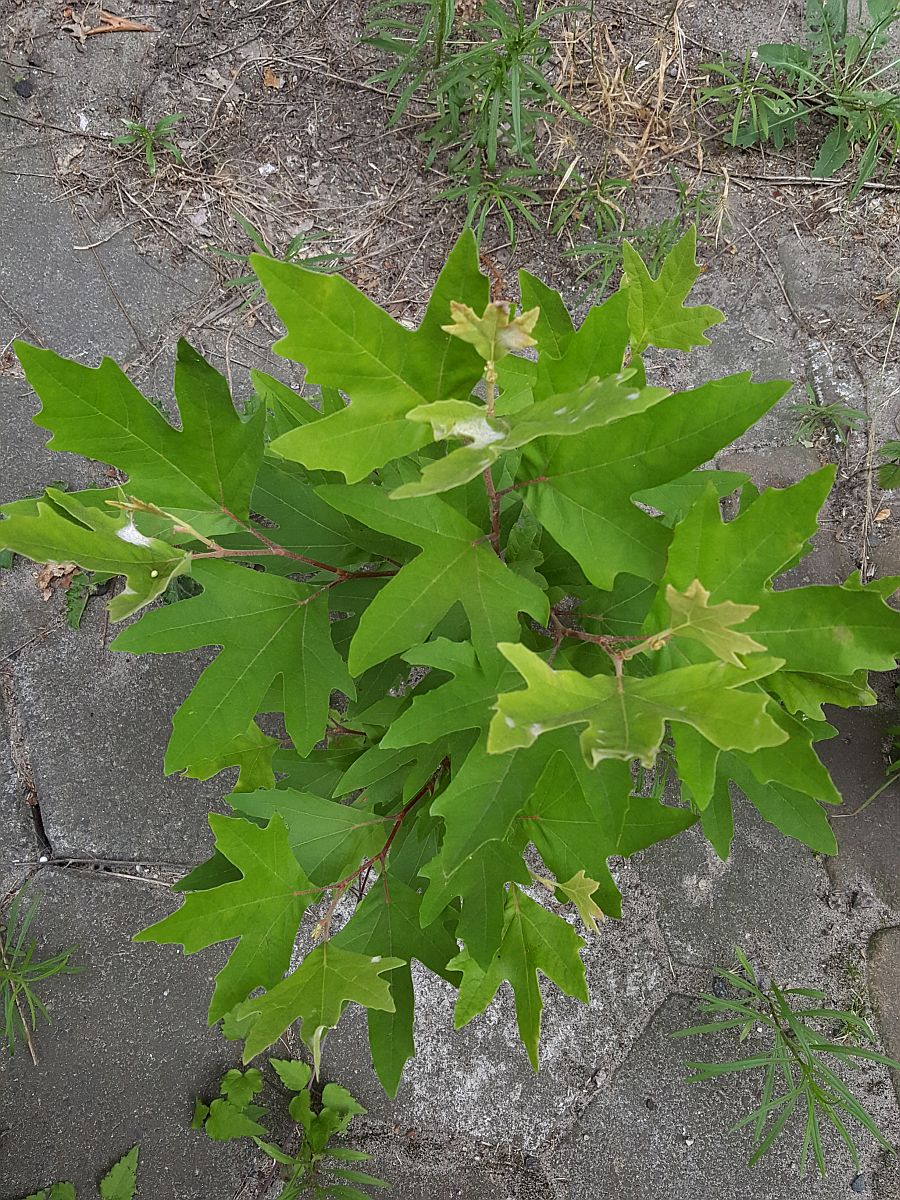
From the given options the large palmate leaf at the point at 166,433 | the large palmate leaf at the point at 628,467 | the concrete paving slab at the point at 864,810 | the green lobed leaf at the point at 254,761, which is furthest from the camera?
the concrete paving slab at the point at 864,810

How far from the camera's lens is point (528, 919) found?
4.02 feet

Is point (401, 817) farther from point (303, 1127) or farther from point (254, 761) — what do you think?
point (303, 1127)

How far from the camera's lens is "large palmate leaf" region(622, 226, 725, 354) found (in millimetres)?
1143

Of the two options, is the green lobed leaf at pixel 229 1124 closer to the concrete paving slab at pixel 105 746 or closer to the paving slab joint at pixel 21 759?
the concrete paving slab at pixel 105 746

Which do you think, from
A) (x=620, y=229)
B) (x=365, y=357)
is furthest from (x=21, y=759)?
(x=620, y=229)

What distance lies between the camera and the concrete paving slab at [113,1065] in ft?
6.33

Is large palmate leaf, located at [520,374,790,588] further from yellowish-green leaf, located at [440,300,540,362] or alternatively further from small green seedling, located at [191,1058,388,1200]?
small green seedling, located at [191,1058,388,1200]

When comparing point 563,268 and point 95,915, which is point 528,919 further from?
point 563,268

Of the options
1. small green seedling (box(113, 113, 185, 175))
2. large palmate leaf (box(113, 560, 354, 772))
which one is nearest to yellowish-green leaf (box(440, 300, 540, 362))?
large palmate leaf (box(113, 560, 354, 772))

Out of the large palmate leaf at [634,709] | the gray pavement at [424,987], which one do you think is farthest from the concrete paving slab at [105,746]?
the large palmate leaf at [634,709]

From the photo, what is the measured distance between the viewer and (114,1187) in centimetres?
190

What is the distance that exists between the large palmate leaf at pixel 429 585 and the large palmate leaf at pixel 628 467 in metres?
0.09

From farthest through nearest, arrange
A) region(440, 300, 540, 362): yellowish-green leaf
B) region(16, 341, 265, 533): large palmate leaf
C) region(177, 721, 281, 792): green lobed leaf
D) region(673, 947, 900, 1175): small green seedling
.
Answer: region(673, 947, 900, 1175): small green seedling < region(177, 721, 281, 792): green lobed leaf < region(16, 341, 265, 533): large palmate leaf < region(440, 300, 540, 362): yellowish-green leaf

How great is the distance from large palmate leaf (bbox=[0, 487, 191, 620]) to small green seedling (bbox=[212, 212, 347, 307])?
1388 millimetres
